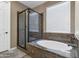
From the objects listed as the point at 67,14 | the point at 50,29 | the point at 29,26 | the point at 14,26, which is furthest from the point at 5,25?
the point at 67,14

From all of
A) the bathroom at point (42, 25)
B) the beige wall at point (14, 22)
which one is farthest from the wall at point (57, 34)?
the beige wall at point (14, 22)

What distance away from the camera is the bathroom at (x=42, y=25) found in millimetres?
2058

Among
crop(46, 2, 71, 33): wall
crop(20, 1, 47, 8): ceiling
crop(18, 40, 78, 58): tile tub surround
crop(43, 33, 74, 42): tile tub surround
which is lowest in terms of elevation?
crop(18, 40, 78, 58): tile tub surround

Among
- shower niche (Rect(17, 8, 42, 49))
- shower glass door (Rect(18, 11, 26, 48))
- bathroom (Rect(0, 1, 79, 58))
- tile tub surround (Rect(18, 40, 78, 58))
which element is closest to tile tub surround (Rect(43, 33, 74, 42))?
bathroom (Rect(0, 1, 79, 58))

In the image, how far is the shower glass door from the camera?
2.13 m

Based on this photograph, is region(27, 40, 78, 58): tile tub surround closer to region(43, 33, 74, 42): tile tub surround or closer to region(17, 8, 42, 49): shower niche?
region(17, 8, 42, 49): shower niche

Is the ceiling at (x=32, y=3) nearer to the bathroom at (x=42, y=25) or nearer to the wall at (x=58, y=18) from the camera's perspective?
the bathroom at (x=42, y=25)

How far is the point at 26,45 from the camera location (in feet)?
7.41

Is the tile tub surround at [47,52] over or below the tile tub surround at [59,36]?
below

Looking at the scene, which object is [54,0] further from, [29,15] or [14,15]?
[14,15]

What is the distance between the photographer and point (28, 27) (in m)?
2.31

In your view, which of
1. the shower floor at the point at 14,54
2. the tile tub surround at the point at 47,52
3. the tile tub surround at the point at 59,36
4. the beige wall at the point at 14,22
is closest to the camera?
the tile tub surround at the point at 47,52

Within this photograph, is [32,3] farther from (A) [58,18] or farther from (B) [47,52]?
(B) [47,52]

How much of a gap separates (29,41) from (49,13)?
74 centimetres
